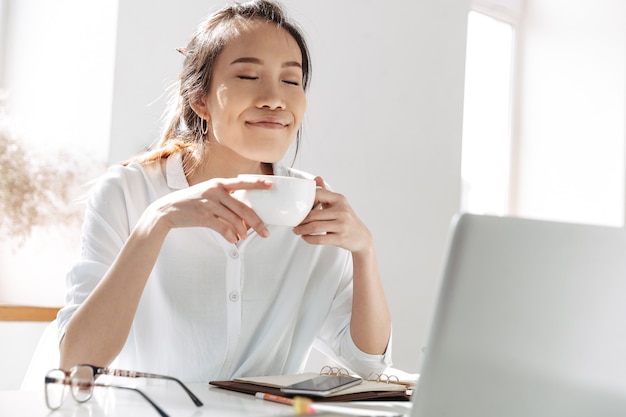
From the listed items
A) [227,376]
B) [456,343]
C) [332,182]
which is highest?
Answer: [332,182]

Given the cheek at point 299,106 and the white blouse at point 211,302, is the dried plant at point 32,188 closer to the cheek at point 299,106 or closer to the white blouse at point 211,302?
the white blouse at point 211,302

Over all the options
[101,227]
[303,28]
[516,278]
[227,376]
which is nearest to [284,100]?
[101,227]

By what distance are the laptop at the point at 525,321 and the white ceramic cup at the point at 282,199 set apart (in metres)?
0.46

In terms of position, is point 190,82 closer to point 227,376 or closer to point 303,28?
point 227,376

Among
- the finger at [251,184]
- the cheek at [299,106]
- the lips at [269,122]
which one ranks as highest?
the cheek at [299,106]

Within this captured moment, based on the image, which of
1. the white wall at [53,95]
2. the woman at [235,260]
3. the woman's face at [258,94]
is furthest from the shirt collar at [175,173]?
the white wall at [53,95]

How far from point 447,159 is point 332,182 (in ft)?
2.44

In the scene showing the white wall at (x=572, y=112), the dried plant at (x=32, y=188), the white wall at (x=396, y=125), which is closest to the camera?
the dried plant at (x=32, y=188)

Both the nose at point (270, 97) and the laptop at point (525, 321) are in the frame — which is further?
the nose at point (270, 97)

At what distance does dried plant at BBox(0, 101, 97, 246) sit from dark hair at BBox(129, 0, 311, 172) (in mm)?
886

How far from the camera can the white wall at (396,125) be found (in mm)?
3154

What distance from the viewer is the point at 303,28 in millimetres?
3059

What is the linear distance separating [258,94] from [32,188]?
124 cm

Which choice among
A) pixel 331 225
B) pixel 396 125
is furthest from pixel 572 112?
pixel 331 225
